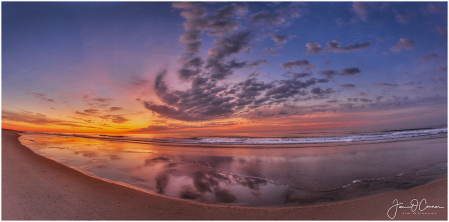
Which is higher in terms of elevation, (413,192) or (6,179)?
(6,179)

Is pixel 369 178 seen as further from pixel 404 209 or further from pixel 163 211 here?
pixel 163 211

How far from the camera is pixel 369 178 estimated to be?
7355 millimetres

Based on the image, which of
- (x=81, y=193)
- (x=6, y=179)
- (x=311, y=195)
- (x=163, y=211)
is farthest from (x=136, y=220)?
(x=6, y=179)

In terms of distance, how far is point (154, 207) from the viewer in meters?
4.81

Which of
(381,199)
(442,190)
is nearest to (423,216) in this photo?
(381,199)

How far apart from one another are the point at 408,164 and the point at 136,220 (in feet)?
42.2

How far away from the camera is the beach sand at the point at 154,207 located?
4.34m

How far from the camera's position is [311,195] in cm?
574

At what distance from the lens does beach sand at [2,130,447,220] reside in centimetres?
434

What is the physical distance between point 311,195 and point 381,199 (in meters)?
1.87

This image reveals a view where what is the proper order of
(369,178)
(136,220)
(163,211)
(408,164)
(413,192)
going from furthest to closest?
(408,164) → (369,178) → (413,192) → (163,211) → (136,220)

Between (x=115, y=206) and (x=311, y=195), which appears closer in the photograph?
(x=115, y=206)

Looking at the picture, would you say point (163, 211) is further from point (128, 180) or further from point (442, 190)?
point (442, 190)

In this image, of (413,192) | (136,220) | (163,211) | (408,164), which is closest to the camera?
(136,220)
